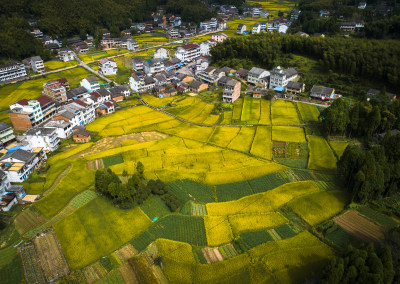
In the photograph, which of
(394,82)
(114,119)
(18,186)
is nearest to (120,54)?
(114,119)

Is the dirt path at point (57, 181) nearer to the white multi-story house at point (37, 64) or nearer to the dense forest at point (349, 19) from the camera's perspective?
the white multi-story house at point (37, 64)

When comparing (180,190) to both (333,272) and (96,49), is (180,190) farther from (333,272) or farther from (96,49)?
(96,49)

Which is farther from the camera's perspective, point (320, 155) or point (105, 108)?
point (105, 108)

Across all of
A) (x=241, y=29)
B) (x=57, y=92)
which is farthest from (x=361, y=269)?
(x=241, y=29)

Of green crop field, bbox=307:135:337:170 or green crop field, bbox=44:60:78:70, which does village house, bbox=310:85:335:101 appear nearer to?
green crop field, bbox=307:135:337:170

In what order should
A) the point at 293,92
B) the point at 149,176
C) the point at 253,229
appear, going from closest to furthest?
the point at 253,229, the point at 149,176, the point at 293,92

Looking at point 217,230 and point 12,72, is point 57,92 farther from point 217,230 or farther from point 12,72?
point 217,230

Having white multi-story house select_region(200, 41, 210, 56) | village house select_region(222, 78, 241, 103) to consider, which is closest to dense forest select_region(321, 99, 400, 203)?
village house select_region(222, 78, 241, 103)
